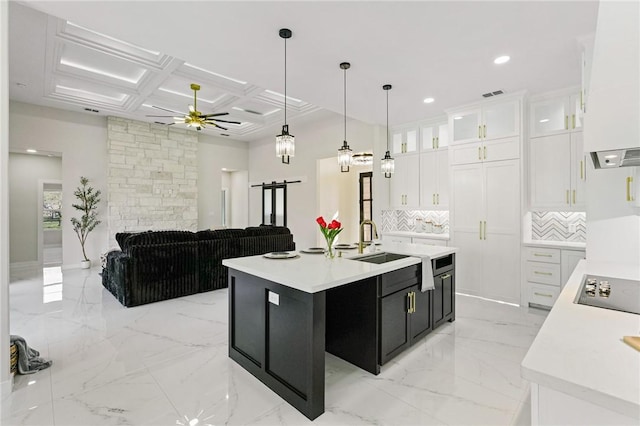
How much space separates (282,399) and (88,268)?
6.51 metres

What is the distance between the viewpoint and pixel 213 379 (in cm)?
234

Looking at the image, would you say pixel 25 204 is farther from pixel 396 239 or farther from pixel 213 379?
pixel 396 239

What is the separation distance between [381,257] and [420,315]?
0.66m

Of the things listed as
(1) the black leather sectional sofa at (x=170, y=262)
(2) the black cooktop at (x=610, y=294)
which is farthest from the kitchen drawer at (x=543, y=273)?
(1) the black leather sectional sofa at (x=170, y=262)

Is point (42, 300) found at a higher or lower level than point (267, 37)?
lower

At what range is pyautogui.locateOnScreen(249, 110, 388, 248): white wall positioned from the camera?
6610 millimetres

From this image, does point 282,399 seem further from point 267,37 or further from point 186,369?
point 267,37

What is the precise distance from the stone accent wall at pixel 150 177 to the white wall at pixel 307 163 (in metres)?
2.02

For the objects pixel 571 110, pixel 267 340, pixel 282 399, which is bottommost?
pixel 282 399

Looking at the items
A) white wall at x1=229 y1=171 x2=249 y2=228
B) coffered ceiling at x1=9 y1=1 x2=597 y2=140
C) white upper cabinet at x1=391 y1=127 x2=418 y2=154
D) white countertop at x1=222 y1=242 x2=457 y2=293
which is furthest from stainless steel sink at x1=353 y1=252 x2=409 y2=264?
white wall at x1=229 y1=171 x2=249 y2=228

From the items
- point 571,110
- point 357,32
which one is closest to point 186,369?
point 357,32

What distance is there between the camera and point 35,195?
7.05 meters

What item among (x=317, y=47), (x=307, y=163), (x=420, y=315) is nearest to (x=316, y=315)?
(x=420, y=315)

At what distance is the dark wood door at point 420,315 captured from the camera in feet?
9.19
